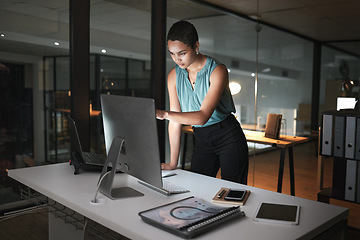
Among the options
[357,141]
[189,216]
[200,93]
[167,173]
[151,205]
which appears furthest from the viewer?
[357,141]

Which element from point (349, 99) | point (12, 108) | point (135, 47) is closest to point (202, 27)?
point (135, 47)

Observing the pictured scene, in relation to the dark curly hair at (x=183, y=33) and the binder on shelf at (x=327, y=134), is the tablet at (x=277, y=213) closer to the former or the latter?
the dark curly hair at (x=183, y=33)

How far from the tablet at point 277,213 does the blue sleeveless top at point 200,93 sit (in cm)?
79

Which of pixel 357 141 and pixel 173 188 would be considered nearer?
pixel 173 188

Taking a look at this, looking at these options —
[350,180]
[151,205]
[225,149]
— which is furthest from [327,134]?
[151,205]

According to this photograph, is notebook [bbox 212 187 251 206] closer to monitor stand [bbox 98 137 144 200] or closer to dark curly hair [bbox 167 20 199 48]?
monitor stand [bbox 98 137 144 200]

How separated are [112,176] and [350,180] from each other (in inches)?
76.4

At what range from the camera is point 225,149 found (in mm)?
2137

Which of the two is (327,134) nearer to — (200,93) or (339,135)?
(339,135)

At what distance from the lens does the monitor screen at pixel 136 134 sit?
138 centimetres

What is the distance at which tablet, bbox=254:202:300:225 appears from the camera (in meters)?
1.25

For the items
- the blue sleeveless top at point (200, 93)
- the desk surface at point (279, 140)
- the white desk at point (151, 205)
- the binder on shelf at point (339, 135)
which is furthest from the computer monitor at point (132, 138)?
the desk surface at point (279, 140)

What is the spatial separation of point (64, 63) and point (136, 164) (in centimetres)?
194

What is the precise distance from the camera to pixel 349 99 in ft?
9.15
